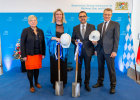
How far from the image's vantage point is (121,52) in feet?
12.6

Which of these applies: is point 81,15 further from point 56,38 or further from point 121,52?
point 121,52

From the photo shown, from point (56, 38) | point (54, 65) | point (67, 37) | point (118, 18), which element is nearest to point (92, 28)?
point (67, 37)

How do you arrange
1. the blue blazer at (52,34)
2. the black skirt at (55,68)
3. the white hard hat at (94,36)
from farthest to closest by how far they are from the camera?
the black skirt at (55,68), the blue blazer at (52,34), the white hard hat at (94,36)

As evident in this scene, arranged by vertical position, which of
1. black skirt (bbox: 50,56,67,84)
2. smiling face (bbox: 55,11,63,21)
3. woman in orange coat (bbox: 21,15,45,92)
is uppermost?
smiling face (bbox: 55,11,63,21)

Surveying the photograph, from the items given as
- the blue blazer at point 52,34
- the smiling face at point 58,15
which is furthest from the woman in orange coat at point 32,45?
the smiling face at point 58,15

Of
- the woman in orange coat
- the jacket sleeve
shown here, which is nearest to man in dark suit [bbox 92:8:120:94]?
the woman in orange coat

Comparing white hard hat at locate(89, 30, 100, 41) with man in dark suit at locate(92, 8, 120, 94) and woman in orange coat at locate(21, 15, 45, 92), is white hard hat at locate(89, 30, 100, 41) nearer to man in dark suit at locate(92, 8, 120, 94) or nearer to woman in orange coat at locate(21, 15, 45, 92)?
man in dark suit at locate(92, 8, 120, 94)

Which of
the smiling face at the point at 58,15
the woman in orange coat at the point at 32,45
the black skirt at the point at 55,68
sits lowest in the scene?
the black skirt at the point at 55,68

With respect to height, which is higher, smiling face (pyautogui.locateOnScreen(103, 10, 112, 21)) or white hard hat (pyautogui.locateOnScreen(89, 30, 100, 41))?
smiling face (pyautogui.locateOnScreen(103, 10, 112, 21))

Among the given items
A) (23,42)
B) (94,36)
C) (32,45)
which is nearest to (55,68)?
(32,45)

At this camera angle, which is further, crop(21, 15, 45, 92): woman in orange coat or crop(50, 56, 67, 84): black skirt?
crop(50, 56, 67, 84): black skirt

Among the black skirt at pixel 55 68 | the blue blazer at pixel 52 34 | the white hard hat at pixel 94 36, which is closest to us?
the white hard hat at pixel 94 36

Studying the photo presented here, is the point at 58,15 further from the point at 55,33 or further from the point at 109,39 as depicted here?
the point at 109,39

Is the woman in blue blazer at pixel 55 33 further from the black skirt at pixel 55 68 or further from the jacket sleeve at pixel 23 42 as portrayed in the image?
the jacket sleeve at pixel 23 42
